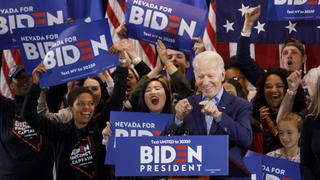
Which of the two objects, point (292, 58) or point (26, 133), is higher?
point (292, 58)

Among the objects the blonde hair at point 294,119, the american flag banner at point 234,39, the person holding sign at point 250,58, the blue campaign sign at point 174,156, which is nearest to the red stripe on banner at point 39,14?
the american flag banner at point 234,39

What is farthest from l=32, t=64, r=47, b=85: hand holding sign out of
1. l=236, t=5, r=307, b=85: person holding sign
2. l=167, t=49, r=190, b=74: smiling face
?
l=236, t=5, r=307, b=85: person holding sign

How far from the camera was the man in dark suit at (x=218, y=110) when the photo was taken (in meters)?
4.73

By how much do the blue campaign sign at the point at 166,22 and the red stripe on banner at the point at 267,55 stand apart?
1.14m

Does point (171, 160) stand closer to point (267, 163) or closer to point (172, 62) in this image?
point (267, 163)

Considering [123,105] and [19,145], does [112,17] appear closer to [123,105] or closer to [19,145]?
[19,145]

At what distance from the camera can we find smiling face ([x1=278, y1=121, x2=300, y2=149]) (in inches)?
233

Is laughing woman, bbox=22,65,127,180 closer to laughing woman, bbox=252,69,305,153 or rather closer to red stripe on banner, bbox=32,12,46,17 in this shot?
red stripe on banner, bbox=32,12,46,17

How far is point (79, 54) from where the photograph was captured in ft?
21.8

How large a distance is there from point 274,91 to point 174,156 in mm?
1856

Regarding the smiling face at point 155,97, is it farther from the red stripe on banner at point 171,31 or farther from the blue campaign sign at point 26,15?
the blue campaign sign at point 26,15

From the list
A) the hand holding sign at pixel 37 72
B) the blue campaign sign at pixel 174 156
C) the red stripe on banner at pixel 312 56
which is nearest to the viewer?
the blue campaign sign at pixel 174 156

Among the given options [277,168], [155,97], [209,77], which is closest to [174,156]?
[209,77]

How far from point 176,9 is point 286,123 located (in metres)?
1.49
